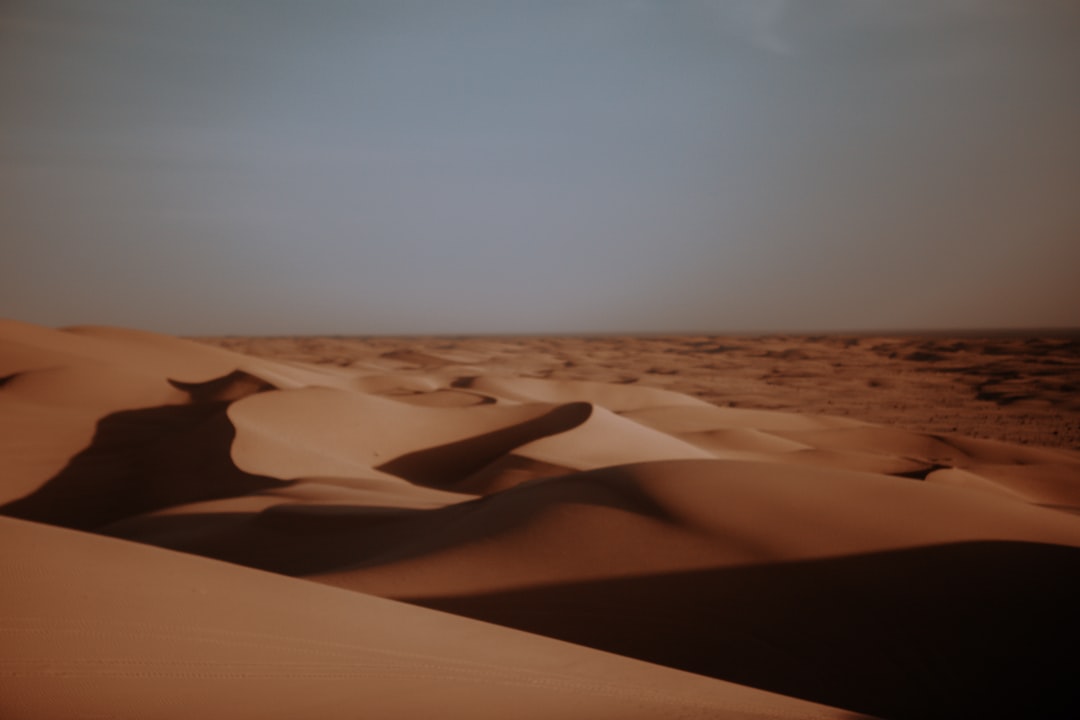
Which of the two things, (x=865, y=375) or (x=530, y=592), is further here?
(x=865, y=375)

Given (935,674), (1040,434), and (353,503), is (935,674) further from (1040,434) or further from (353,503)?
(1040,434)

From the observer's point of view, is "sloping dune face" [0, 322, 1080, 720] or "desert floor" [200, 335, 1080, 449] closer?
"sloping dune face" [0, 322, 1080, 720]

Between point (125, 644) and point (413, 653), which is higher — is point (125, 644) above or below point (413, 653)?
above

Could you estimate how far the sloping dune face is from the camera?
7.54 ft

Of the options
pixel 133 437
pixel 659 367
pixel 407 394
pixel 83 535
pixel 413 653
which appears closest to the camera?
pixel 413 653

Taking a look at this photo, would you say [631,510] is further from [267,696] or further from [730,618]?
[267,696]

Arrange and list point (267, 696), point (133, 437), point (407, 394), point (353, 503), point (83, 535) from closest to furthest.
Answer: point (267, 696) → point (83, 535) → point (353, 503) → point (133, 437) → point (407, 394)

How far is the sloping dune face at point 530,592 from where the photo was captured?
2297 mm

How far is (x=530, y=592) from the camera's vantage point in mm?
4223

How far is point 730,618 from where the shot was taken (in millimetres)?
3814

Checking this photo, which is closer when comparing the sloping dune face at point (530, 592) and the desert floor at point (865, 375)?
the sloping dune face at point (530, 592)

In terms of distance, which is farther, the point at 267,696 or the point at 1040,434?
the point at 1040,434

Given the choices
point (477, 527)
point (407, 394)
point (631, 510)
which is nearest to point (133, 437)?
point (407, 394)

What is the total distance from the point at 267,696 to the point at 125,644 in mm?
544
